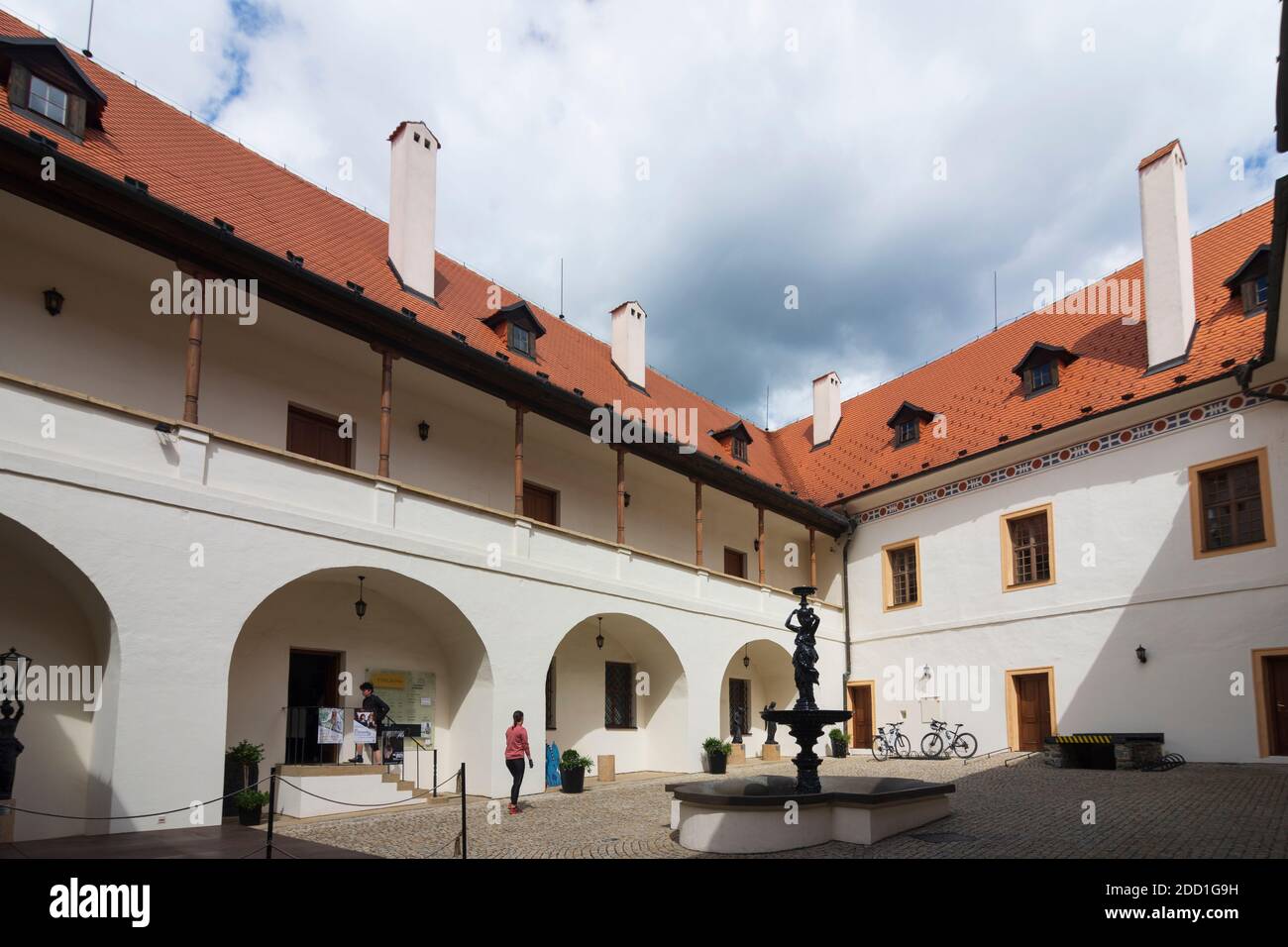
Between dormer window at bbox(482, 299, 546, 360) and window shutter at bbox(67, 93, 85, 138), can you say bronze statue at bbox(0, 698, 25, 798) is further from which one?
dormer window at bbox(482, 299, 546, 360)

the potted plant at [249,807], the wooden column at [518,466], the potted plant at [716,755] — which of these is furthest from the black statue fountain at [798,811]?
the potted plant at [716,755]

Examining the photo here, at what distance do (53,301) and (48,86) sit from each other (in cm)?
286

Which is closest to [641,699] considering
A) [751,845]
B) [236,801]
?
[236,801]

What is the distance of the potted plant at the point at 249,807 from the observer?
1147 cm

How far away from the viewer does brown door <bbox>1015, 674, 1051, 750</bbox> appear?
19156mm

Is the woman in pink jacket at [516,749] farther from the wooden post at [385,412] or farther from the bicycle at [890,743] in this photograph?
the bicycle at [890,743]

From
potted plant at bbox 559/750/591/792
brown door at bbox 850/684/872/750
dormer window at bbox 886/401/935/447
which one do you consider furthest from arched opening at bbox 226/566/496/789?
dormer window at bbox 886/401/935/447

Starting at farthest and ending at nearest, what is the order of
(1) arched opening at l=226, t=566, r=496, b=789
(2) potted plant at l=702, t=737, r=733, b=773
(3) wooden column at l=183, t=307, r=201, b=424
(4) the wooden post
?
(2) potted plant at l=702, t=737, r=733, b=773 < (4) the wooden post < (1) arched opening at l=226, t=566, r=496, b=789 < (3) wooden column at l=183, t=307, r=201, b=424

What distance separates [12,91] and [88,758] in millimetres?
7945

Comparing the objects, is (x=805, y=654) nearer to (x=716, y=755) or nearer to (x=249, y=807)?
(x=249, y=807)

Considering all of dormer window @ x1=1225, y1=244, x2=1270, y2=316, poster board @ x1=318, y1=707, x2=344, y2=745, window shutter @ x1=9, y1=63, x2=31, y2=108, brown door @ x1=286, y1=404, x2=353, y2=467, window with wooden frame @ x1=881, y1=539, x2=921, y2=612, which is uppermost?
window shutter @ x1=9, y1=63, x2=31, y2=108

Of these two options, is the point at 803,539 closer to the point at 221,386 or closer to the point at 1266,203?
the point at 1266,203

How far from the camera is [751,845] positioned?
9.13 meters

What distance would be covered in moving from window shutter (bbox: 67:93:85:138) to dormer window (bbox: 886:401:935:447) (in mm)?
17431
